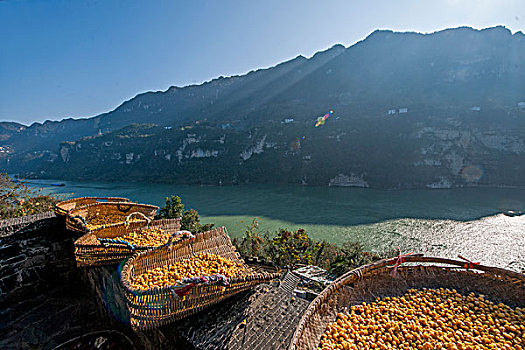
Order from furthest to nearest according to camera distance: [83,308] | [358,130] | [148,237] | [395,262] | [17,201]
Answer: [358,130] < [17,201] < [83,308] < [148,237] < [395,262]

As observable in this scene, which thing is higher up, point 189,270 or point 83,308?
point 189,270

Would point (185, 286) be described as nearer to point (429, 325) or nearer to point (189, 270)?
point (189, 270)

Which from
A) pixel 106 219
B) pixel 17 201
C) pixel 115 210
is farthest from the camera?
pixel 17 201

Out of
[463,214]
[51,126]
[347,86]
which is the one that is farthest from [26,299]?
[51,126]

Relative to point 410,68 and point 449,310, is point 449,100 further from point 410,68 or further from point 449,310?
point 449,310

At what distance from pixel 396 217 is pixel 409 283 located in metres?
22.1

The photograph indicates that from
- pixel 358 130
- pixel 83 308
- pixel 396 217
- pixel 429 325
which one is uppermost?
pixel 358 130

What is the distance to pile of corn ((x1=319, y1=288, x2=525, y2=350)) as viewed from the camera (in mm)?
1301

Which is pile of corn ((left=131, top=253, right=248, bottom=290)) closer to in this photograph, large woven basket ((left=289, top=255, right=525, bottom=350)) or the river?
large woven basket ((left=289, top=255, right=525, bottom=350))

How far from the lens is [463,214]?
21547 millimetres

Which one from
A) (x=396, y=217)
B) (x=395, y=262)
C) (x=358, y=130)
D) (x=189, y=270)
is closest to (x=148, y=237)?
(x=189, y=270)

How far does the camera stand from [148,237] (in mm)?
2527

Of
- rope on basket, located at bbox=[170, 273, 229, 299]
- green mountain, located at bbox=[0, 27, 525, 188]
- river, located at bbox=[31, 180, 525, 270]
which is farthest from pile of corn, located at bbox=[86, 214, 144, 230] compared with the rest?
green mountain, located at bbox=[0, 27, 525, 188]

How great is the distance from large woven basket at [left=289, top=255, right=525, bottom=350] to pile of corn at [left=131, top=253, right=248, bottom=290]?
2.23ft
